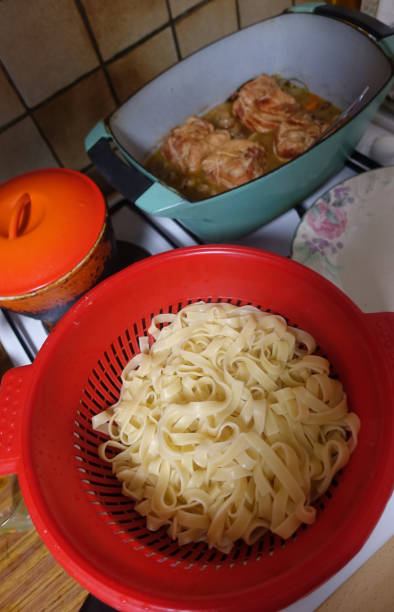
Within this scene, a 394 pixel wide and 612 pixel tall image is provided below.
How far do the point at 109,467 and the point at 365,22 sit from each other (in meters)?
1.07

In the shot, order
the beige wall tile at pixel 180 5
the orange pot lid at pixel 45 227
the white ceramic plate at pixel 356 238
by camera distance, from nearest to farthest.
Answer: the orange pot lid at pixel 45 227, the white ceramic plate at pixel 356 238, the beige wall tile at pixel 180 5

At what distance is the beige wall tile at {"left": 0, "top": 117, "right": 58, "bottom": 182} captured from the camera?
102cm

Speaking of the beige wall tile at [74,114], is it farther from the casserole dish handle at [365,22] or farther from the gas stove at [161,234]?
the casserole dish handle at [365,22]

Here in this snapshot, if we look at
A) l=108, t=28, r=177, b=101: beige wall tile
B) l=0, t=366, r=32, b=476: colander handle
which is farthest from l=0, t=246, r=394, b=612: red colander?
l=108, t=28, r=177, b=101: beige wall tile

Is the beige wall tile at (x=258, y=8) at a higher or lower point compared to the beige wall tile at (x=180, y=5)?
lower

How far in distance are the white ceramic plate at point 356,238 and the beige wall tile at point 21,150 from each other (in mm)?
663

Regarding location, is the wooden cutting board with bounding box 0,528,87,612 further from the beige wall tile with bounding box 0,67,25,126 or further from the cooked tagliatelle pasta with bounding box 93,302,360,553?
the beige wall tile with bounding box 0,67,25,126

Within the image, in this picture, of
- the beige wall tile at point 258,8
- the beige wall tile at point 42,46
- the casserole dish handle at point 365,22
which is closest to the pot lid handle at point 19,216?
the beige wall tile at point 42,46

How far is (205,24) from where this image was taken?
4.01ft

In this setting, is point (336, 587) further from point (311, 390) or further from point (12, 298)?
point (12, 298)

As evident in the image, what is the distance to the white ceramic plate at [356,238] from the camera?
88cm

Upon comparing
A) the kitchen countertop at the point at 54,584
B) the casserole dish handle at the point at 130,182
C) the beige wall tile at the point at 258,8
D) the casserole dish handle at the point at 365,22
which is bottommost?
the kitchen countertop at the point at 54,584

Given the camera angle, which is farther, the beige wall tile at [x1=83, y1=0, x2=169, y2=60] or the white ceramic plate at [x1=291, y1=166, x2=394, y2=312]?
the beige wall tile at [x1=83, y1=0, x2=169, y2=60]

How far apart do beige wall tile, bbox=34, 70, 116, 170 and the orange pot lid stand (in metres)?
0.32
